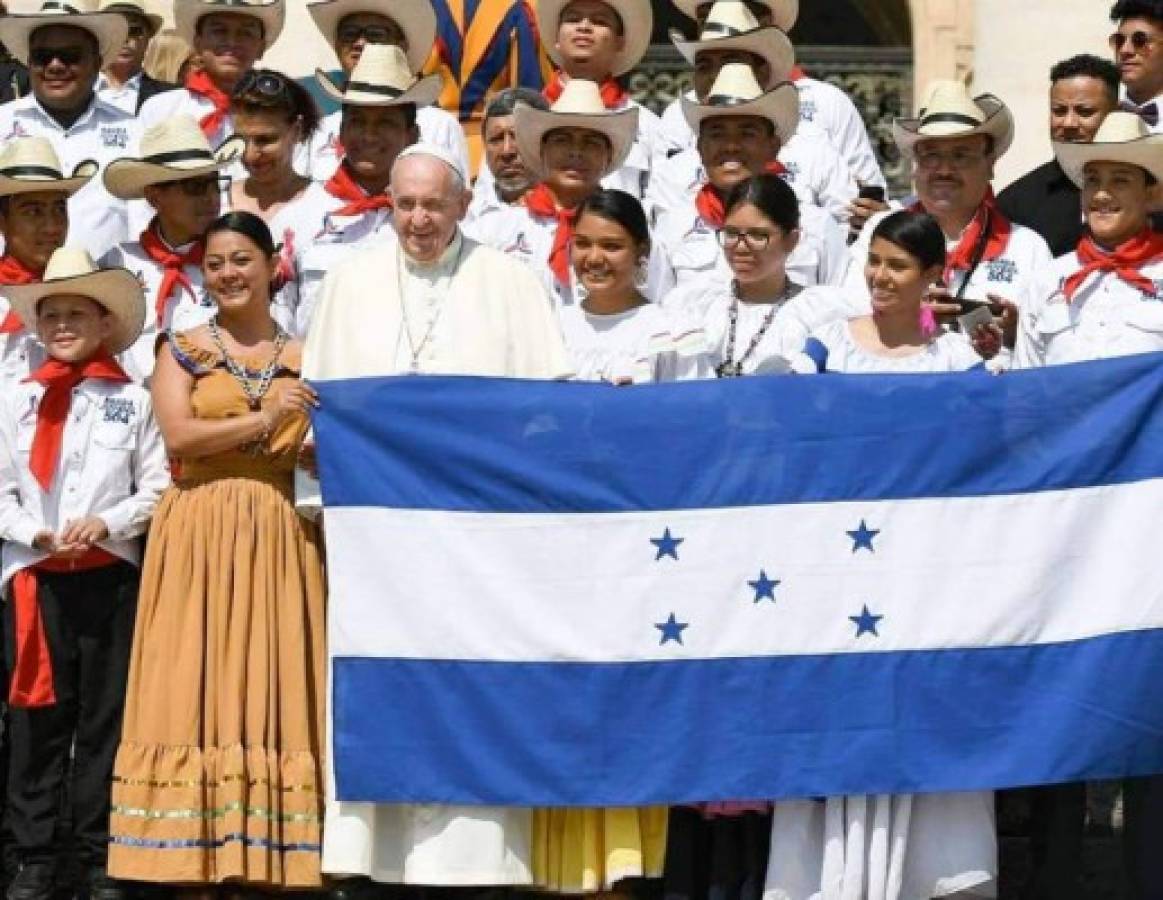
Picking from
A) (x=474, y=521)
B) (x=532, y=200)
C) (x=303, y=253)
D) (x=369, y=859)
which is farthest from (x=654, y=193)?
(x=369, y=859)

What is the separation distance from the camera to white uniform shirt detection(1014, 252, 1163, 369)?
1088 centimetres

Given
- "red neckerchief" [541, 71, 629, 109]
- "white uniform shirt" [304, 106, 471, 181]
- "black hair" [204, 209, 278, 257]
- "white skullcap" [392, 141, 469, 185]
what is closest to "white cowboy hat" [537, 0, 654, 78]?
"red neckerchief" [541, 71, 629, 109]

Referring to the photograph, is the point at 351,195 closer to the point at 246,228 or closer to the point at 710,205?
the point at 246,228

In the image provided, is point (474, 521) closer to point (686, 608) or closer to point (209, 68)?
point (686, 608)

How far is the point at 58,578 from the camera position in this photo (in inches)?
433

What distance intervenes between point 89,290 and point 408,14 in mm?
2325

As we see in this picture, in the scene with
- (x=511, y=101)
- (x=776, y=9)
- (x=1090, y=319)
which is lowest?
(x=1090, y=319)

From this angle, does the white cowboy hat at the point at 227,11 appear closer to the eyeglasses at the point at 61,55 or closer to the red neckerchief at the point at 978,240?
the eyeglasses at the point at 61,55

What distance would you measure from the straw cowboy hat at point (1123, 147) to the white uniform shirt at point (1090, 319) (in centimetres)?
32

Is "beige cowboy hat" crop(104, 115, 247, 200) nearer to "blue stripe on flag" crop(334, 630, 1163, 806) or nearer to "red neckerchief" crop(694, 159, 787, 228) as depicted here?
"red neckerchief" crop(694, 159, 787, 228)

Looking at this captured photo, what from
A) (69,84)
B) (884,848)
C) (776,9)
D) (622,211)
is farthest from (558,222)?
(884,848)

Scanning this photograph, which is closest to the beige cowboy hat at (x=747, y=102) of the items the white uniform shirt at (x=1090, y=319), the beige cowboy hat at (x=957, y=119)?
the beige cowboy hat at (x=957, y=119)

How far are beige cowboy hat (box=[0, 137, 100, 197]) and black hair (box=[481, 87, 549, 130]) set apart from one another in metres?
1.61

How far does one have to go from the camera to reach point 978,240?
11.7 meters
